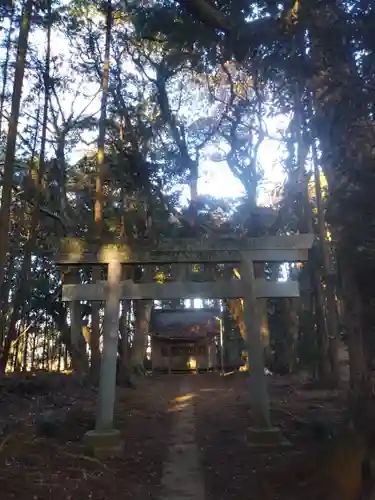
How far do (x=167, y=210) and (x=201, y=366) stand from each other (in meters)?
12.7

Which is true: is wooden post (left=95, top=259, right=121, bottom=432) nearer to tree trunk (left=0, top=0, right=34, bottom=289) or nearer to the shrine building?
tree trunk (left=0, top=0, right=34, bottom=289)

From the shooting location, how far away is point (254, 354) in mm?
7324

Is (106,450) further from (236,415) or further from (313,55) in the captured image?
(313,55)

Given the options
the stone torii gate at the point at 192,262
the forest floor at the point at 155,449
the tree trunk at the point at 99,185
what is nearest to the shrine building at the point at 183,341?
the tree trunk at the point at 99,185

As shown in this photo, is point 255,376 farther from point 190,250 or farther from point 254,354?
point 190,250

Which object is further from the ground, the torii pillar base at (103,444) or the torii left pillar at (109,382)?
the torii left pillar at (109,382)

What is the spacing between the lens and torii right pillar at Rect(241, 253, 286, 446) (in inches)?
271

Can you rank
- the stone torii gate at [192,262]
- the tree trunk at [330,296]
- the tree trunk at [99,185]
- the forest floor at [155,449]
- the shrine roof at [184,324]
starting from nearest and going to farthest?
the forest floor at [155,449], the stone torii gate at [192,262], the tree trunk at [330,296], the tree trunk at [99,185], the shrine roof at [184,324]

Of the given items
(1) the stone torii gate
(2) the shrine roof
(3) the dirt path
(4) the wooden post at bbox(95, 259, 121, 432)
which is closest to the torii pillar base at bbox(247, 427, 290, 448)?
(1) the stone torii gate

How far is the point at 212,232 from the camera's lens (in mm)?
7629

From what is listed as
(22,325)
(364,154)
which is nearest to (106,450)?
(364,154)

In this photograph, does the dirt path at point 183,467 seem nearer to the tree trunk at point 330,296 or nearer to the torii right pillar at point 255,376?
the torii right pillar at point 255,376

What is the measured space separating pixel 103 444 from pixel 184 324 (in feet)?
61.1

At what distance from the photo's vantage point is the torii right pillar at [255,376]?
22.6 ft
